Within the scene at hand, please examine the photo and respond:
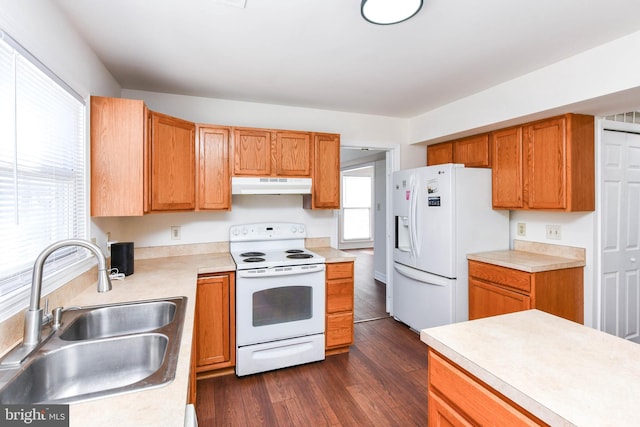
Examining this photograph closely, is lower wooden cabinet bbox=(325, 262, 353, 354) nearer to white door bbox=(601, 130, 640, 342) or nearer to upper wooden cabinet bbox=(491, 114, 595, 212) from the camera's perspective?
upper wooden cabinet bbox=(491, 114, 595, 212)

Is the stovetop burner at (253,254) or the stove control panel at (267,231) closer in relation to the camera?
the stovetop burner at (253,254)

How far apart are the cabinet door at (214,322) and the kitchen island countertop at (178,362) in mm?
129

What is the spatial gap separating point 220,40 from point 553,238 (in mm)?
3152

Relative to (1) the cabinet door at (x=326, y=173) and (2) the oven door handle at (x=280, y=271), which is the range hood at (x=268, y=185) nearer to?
(1) the cabinet door at (x=326, y=173)

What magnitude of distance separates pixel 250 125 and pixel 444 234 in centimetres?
218

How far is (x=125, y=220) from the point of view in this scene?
2787mm

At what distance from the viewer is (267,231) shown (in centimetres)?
318

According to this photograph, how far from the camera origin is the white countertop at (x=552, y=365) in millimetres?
783

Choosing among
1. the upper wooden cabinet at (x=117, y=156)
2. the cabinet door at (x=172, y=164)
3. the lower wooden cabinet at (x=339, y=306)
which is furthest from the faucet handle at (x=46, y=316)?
the lower wooden cabinet at (x=339, y=306)

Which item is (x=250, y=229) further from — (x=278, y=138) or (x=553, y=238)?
(x=553, y=238)

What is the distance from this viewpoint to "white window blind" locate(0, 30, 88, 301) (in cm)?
121

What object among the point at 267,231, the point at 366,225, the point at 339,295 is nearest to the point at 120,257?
the point at 267,231

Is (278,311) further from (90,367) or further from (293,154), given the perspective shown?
(90,367)

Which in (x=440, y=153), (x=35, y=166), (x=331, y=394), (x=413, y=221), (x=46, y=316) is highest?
(x=440, y=153)
